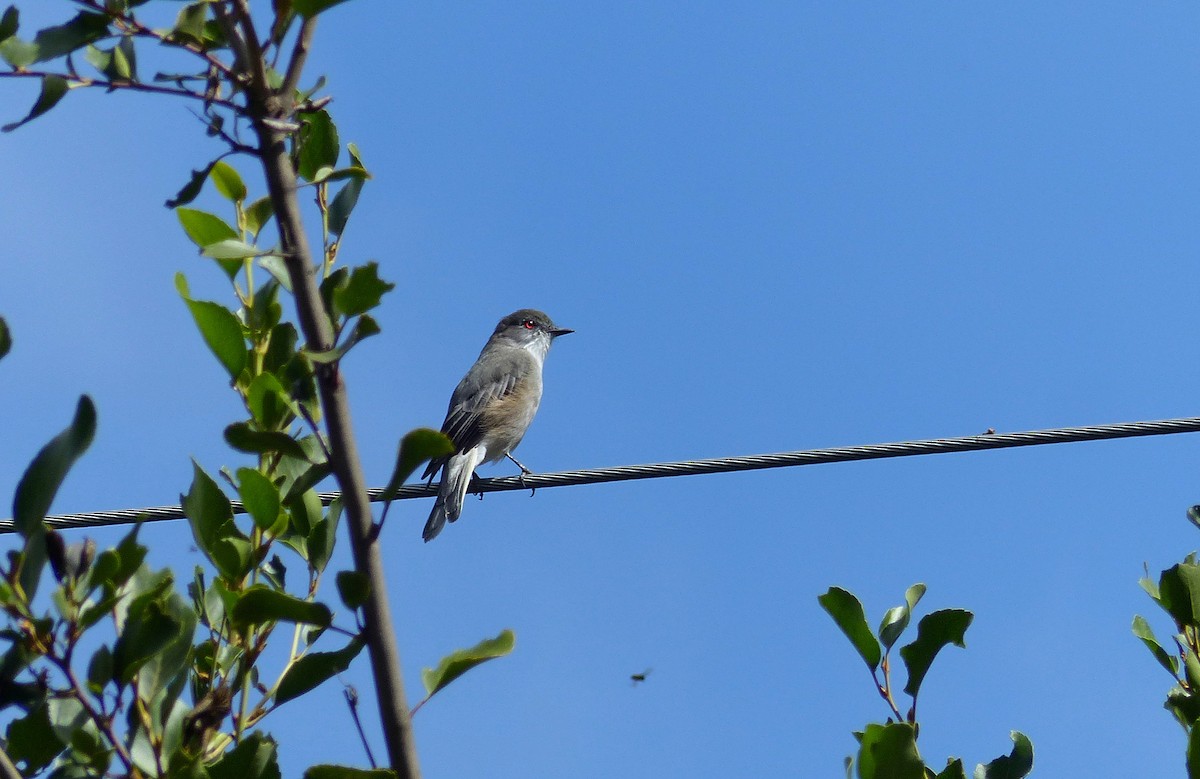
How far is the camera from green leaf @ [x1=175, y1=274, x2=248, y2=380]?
2.44 m

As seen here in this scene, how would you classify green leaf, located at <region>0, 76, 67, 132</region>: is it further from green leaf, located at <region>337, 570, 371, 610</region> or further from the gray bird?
the gray bird

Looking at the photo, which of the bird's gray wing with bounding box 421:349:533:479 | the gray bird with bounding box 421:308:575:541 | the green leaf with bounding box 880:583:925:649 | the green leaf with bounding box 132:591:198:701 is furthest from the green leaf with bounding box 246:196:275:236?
the bird's gray wing with bounding box 421:349:533:479

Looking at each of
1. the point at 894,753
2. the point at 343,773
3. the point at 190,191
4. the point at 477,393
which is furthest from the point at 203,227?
the point at 477,393

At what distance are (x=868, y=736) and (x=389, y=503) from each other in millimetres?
1092

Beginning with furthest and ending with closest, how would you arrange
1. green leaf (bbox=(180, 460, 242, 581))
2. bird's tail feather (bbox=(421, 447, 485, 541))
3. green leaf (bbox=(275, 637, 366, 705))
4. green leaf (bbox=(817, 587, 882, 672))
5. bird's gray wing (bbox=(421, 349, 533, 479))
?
bird's gray wing (bbox=(421, 349, 533, 479))
bird's tail feather (bbox=(421, 447, 485, 541))
green leaf (bbox=(817, 587, 882, 672))
green leaf (bbox=(180, 460, 242, 581))
green leaf (bbox=(275, 637, 366, 705))

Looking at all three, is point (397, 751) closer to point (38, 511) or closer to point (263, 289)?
point (38, 511)

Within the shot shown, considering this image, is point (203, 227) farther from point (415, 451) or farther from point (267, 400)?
point (415, 451)

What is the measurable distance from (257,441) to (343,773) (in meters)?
0.57

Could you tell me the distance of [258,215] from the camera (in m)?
3.17

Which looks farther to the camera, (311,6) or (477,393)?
(477,393)

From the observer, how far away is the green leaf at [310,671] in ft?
7.29

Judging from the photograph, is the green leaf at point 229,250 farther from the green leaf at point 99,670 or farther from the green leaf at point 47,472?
the green leaf at point 99,670

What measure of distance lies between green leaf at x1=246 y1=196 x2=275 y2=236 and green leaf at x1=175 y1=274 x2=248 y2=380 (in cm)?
69

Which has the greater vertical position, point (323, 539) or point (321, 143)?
point (321, 143)
